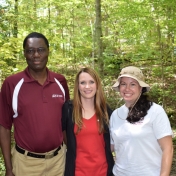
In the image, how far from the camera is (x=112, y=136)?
264 cm

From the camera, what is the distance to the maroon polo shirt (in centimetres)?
275

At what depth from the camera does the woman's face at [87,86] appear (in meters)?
2.83

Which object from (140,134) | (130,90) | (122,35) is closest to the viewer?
(140,134)

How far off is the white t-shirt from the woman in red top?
0.31m

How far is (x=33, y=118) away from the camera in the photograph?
9.00ft

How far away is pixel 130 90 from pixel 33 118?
1063 mm

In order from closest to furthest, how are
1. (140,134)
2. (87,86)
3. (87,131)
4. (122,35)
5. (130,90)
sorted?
(140,134) → (130,90) → (87,131) → (87,86) → (122,35)

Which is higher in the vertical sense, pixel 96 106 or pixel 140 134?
pixel 96 106

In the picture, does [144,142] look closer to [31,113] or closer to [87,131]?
[87,131]

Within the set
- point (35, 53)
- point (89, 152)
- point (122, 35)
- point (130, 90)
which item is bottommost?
point (89, 152)

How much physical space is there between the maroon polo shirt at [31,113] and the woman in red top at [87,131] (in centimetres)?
16

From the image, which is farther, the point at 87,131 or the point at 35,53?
the point at 35,53

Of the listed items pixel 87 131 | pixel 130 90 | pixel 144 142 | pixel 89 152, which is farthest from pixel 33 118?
pixel 144 142

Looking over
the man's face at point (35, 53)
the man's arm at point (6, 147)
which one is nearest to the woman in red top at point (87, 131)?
the man's face at point (35, 53)
